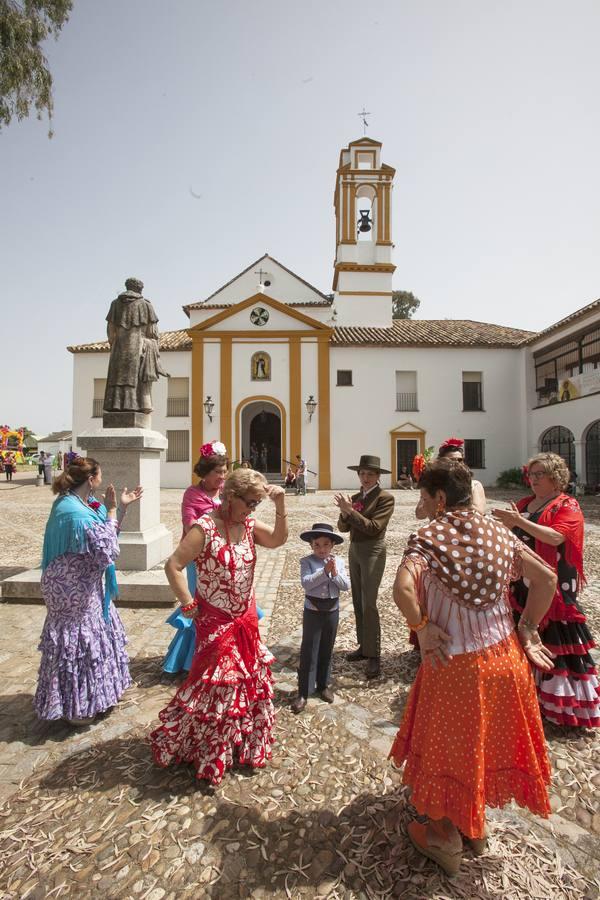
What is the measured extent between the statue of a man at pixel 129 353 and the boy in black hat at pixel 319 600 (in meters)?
3.86

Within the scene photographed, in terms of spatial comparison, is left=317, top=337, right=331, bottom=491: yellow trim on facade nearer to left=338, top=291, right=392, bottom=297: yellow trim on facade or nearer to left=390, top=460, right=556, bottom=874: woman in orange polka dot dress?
left=338, top=291, right=392, bottom=297: yellow trim on facade

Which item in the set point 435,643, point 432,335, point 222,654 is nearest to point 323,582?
point 222,654

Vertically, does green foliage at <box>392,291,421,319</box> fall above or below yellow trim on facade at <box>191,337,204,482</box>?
above

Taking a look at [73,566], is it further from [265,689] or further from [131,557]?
[131,557]

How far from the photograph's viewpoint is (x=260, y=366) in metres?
22.9

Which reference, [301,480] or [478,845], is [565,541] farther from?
[301,480]

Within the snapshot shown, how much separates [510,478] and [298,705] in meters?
21.6

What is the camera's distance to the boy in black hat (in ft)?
10.7

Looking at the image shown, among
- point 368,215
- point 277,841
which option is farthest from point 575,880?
point 368,215

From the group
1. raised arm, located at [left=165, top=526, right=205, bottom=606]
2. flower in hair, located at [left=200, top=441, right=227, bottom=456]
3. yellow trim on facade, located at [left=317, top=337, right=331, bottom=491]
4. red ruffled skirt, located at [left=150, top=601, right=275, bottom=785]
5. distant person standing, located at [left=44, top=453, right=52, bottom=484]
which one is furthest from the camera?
distant person standing, located at [left=44, top=453, right=52, bottom=484]

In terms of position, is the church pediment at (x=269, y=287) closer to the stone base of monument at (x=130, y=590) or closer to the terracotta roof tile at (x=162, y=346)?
the terracotta roof tile at (x=162, y=346)

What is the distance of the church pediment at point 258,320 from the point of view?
22609 millimetres

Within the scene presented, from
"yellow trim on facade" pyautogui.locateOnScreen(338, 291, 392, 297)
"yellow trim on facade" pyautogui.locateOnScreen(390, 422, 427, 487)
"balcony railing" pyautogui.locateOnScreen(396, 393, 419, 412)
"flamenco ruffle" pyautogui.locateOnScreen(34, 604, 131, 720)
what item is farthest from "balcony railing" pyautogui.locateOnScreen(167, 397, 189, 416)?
"flamenco ruffle" pyautogui.locateOnScreen(34, 604, 131, 720)

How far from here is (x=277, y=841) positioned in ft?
6.98
